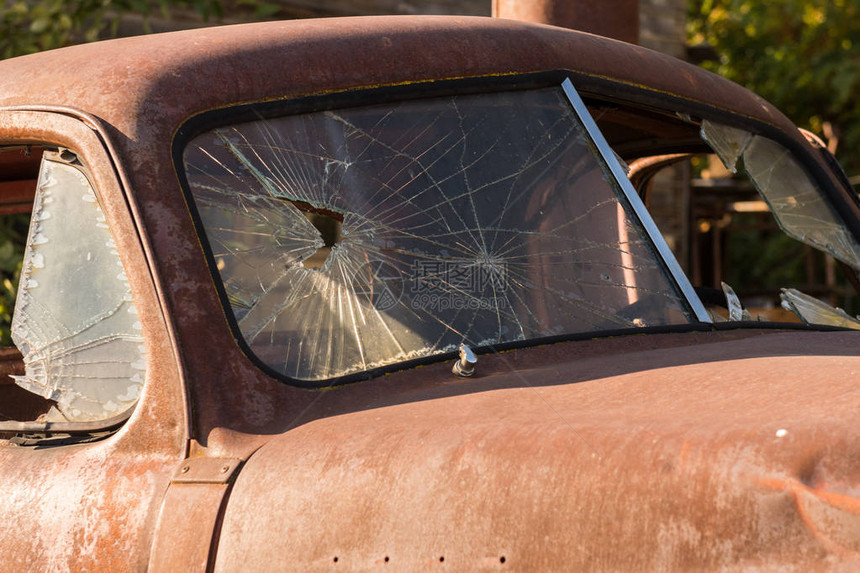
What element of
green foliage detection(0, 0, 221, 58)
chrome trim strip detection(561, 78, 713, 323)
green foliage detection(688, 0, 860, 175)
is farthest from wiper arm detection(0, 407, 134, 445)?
green foliage detection(688, 0, 860, 175)

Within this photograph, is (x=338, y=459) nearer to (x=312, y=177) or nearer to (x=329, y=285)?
(x=329, y=285)

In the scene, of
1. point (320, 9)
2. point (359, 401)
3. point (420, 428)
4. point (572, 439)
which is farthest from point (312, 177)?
point (320, 9)

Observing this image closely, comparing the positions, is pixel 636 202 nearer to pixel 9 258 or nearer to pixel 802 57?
pixel 9 258

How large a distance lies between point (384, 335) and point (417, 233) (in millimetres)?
234

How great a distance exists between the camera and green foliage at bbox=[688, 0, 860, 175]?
55.7 feet

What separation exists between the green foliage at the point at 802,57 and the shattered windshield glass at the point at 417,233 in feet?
49.6

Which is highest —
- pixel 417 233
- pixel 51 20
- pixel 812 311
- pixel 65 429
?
pixel 51 20

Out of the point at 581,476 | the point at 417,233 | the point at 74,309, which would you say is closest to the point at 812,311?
the point at 417,233

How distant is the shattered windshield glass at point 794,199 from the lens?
2.77 meters

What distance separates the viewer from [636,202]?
226 cm

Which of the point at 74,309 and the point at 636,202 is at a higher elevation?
the point at 636,202

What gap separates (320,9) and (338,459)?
844 centimetres

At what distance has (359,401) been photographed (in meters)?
1.74

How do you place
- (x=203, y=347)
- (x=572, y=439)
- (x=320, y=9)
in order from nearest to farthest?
(x=572, y=439)
(x=203, y=347)
(x=320, y=9)
